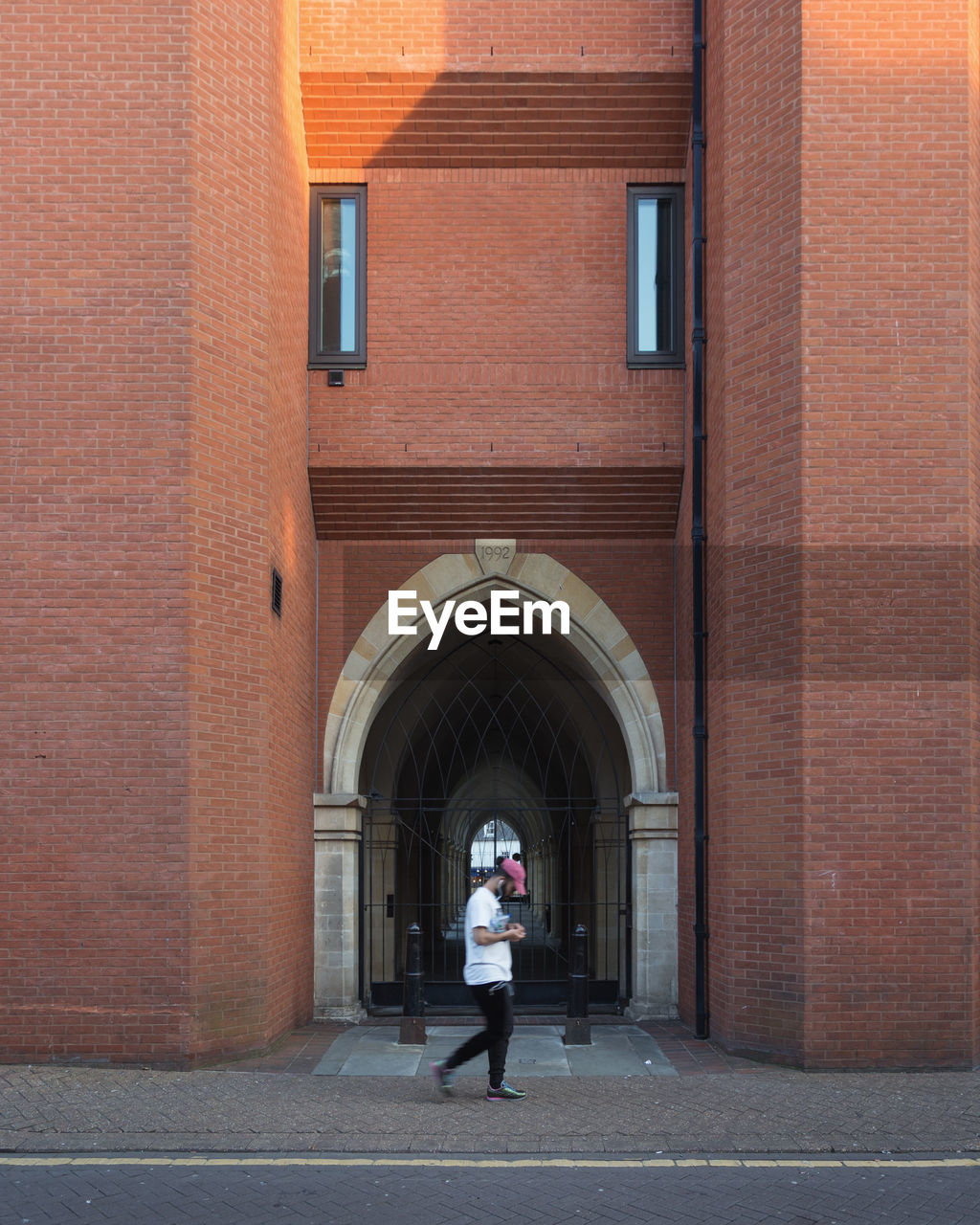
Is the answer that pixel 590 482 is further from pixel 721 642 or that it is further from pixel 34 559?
pixel 34 559

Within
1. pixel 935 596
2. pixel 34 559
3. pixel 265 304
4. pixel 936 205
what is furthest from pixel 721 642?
pixel 34 559

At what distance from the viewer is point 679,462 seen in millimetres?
11805

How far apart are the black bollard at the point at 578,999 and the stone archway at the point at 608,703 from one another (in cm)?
148

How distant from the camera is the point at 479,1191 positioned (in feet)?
21.2

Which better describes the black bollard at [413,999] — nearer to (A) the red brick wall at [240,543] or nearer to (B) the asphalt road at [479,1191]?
(A) the red brick wall at [240,543]

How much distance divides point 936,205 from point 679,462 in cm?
305

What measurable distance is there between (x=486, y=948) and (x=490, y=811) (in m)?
10.2

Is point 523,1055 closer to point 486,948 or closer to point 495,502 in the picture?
point 486,948

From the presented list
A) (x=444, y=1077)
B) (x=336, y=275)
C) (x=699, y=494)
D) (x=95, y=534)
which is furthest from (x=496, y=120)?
(x=444, y=1077)

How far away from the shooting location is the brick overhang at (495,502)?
39.1ft

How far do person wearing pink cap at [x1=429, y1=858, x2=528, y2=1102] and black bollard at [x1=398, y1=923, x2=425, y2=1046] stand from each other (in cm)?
207

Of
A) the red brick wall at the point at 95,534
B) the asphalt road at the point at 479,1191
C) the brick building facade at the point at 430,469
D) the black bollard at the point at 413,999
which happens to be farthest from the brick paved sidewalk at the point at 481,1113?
the black bollard at the point at 413,999

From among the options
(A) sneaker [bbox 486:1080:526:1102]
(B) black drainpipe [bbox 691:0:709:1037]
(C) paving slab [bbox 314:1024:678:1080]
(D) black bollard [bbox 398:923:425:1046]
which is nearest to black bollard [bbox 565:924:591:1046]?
(C) paving slab [bbox 314:1024:678:1080]

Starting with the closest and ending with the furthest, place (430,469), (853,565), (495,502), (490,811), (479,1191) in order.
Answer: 1. (479,1191)
2. (853,565)
3. (430,469)
4. (495,502)
5. (490,811)
